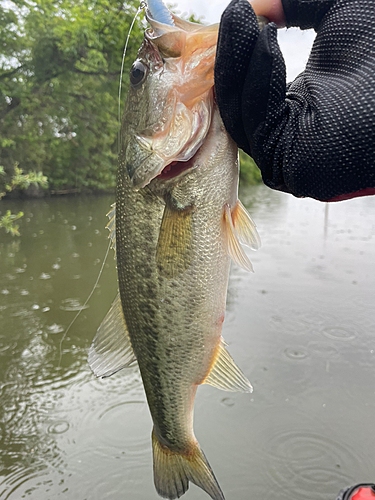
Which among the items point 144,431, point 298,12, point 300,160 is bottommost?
point 144,431

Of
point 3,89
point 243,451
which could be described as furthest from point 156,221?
point 3,89

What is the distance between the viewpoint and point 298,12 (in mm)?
1155

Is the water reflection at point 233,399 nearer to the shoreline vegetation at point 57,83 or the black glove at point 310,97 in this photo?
the black glove at point 310,97

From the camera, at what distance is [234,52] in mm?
1085

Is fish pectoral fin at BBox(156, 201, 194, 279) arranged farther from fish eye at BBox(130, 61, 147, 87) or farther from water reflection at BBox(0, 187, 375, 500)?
water reflection at BBox(0, 187, 375, 500)

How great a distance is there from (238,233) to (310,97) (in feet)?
1.77

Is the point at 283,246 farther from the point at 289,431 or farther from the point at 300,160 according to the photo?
the point at 300,160

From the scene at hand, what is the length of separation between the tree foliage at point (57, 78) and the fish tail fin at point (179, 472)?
1539 centimetres

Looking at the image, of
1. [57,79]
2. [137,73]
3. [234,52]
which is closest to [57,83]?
[57,79]

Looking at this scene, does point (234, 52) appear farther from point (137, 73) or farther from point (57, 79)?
point (57, 79)

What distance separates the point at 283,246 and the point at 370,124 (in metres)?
7.48

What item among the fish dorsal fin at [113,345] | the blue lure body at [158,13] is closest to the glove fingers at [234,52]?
the blue lure body at [158,13]

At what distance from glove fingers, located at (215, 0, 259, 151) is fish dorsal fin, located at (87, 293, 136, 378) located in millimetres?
938

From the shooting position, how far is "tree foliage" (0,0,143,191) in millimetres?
15680
